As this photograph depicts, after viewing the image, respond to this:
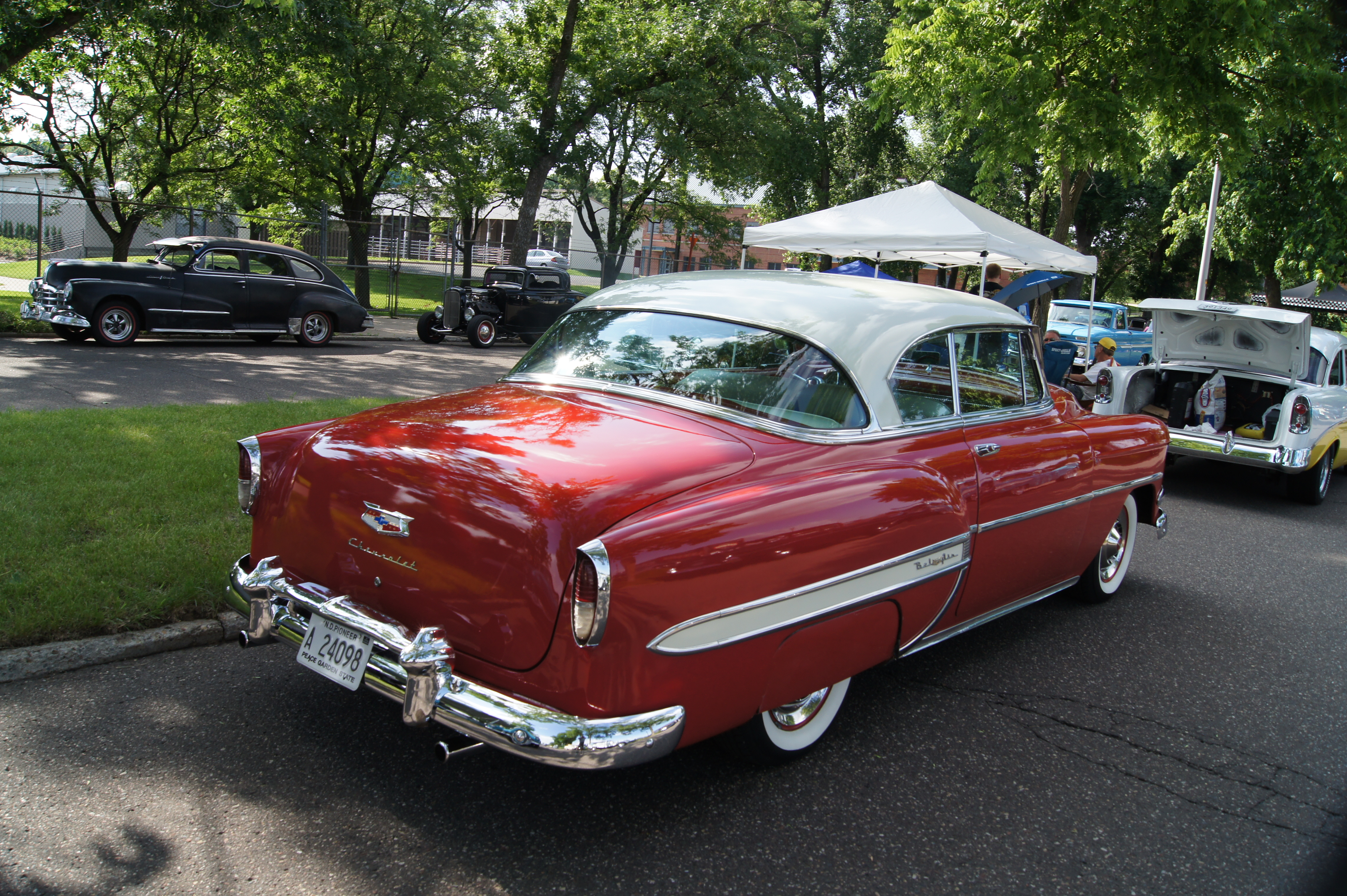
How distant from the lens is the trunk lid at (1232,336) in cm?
823

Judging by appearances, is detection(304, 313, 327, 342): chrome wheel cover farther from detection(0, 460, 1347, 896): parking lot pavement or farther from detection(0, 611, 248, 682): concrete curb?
detection(0, 460, 1347, 896): parking lot pavement

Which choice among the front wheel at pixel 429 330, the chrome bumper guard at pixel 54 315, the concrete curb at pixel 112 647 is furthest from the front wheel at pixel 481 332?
the concrete curb at pixel 112 647

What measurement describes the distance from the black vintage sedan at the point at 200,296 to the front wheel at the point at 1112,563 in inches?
484

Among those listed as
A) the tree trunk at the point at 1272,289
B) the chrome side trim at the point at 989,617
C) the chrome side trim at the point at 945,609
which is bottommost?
the chrome side trim at the point at 989,617

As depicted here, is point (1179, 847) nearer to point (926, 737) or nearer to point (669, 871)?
point (926, 737)

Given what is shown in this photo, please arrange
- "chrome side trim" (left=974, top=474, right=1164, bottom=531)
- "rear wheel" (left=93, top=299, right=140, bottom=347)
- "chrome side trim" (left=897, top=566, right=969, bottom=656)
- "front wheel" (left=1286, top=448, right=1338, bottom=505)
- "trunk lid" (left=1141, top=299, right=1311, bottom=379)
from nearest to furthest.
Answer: "chrome side trim" (left=897, top=566, right=969, bottom=656), "chrome side trim" (left=974, top=474, right=1164, bottom=531), "trunk lid" (left=1141, top=299, right=1311, bottom=379), "front wheel" (left=1286, top=448, right=1338, bottom=505), "rear wheel" (left=93, top=299, right=140, bottom=347)

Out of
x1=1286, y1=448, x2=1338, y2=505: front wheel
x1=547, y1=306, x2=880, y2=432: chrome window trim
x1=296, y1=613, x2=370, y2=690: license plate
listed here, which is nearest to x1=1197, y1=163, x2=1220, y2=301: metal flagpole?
x1=1286, y1=448, x2=1338, y2=505: front wheel

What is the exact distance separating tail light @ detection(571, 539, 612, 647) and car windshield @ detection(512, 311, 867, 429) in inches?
44.0

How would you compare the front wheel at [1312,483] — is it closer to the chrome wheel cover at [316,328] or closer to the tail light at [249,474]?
the tail light at [249,474]

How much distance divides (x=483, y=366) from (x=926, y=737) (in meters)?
11.5

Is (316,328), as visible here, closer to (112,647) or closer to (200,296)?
(200,296)

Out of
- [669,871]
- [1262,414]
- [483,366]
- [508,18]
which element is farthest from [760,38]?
[669,871]

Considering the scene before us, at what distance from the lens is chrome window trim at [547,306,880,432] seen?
3.41 m

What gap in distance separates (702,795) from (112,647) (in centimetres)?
242
